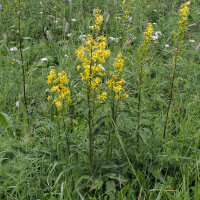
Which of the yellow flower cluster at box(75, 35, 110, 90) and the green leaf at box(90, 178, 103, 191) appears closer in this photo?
the yellow flower cluster at box(75, 35, 110, 90)

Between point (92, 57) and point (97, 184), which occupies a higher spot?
point (92, 57)

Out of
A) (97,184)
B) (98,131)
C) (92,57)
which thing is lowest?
(97,184)

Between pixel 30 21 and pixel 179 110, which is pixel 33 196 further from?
pixel 30 21

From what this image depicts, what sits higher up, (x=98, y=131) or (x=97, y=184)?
(x=98, y=131)

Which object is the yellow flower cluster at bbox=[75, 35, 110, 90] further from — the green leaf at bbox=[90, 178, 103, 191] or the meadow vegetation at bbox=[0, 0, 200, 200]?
the green leaf at bbox=[90, 178, 103, 191]

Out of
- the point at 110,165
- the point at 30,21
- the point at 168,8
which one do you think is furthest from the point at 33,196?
the point at 168,8

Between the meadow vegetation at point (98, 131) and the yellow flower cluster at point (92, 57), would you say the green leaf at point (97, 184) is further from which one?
the yellow flower cluster at point (92, 57)

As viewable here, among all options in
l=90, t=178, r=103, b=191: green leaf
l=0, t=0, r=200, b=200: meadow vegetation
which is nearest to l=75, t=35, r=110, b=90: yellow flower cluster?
l=0, t=0, r=200, b=200: meadow vegetation

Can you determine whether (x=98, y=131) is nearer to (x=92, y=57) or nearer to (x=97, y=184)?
(x=97, y=184)

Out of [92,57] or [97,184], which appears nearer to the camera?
[92,57]

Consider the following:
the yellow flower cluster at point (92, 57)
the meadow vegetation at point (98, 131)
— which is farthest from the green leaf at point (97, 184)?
the yellow flower cluster at point (92, 57)

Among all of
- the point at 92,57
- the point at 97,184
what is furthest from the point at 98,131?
the point at 92,57

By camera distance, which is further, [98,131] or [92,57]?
[98,131]

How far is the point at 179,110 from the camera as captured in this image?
2.55m
